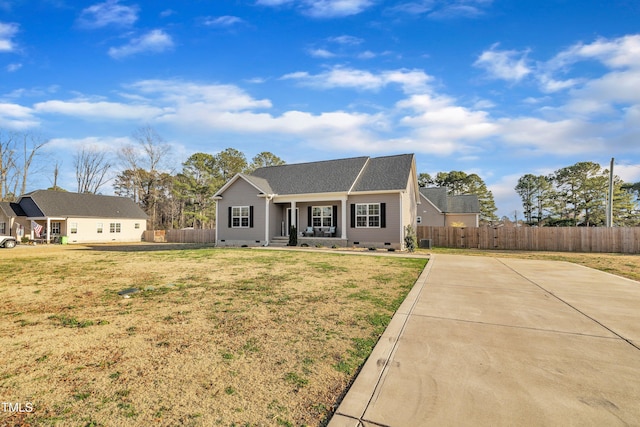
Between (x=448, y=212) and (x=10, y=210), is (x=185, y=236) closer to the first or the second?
(x=10, y=210)

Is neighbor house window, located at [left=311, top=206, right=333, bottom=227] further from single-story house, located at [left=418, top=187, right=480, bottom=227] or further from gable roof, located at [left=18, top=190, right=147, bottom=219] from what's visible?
gable roof, located at [left=18, top=190, right=147, bottom=219]

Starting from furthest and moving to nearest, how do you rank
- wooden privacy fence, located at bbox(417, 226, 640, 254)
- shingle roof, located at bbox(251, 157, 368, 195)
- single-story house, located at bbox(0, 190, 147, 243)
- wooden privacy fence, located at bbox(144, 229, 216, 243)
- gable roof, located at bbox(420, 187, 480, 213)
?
gable roof, located at bbox(420, 187, 480, 213) → wooden privacy fence, located at bbox(144, 229, 216, 243) → single-story house, located at bbox(0, 190, 147, 243) → shingle roof, located at bbox(251, 157, 368, 195) → wooden privacy fence, located at bbox(417, 226, 640, 254)

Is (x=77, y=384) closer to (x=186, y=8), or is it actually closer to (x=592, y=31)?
(x=186, y=8)

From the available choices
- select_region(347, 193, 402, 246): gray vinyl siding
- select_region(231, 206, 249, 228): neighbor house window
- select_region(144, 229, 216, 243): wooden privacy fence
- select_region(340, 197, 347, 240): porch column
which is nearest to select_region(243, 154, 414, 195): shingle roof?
select_region(347, 193, 402, 246): gray vinyl siding

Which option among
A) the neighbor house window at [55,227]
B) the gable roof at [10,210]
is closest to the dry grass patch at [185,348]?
the neighbor house window at [55,227]

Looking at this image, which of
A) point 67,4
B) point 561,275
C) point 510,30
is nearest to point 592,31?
point 510,30

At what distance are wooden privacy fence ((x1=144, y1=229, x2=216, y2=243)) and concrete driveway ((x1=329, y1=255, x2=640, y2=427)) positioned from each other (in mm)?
25785

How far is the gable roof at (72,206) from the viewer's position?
28656mm

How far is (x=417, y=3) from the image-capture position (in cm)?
988

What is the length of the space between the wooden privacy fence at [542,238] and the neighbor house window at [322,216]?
7.67 meters

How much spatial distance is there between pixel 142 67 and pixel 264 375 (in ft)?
53.6

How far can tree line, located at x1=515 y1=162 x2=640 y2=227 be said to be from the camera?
32.7 metres

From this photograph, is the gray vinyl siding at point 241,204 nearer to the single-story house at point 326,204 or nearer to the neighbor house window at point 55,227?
the single-story house at point 326,204

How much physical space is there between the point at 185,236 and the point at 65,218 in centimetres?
1131
